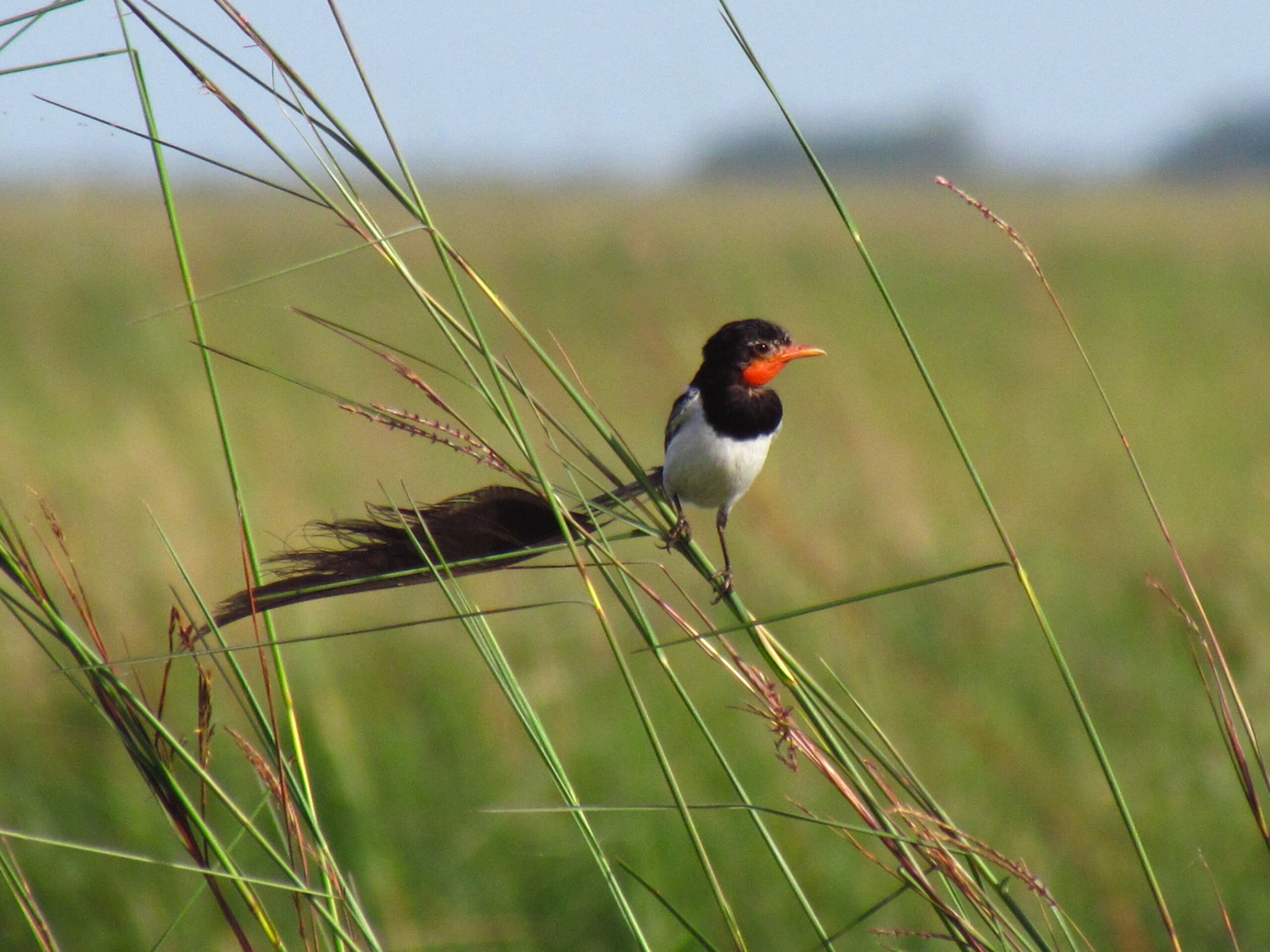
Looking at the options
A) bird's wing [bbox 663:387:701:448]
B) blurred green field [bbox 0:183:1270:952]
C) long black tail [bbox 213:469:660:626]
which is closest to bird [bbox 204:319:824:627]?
long black tail [bbox 213:469:660:626]

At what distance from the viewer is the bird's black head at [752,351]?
2717 millimetres

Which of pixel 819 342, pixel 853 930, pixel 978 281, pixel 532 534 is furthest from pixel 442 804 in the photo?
pixel 978 281

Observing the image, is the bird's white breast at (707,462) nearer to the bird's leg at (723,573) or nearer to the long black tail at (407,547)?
the bird's leg at (723,573)

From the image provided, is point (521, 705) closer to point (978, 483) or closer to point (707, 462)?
point (978, 483)

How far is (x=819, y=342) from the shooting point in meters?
8.34

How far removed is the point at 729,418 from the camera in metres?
2.81

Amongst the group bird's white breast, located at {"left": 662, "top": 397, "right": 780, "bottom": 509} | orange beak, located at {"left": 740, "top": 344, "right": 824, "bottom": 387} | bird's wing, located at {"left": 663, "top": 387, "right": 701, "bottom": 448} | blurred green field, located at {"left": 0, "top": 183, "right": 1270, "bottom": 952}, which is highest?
orange beak, located at {"left": 740, "top": 344, "right": 824, "bottom": 387}

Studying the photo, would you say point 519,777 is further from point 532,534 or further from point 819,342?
point 819,342

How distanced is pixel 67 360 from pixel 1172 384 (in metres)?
9.86

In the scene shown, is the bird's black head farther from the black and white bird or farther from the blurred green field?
the blurred green field

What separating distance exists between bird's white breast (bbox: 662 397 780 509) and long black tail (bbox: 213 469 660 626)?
46.4 inches

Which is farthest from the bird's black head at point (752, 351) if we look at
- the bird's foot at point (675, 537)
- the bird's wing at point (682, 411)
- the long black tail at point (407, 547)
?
the long black tail at point (407, 547)

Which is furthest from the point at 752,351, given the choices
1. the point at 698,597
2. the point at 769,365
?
the point at 698,597

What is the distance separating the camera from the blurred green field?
370 centimetres
